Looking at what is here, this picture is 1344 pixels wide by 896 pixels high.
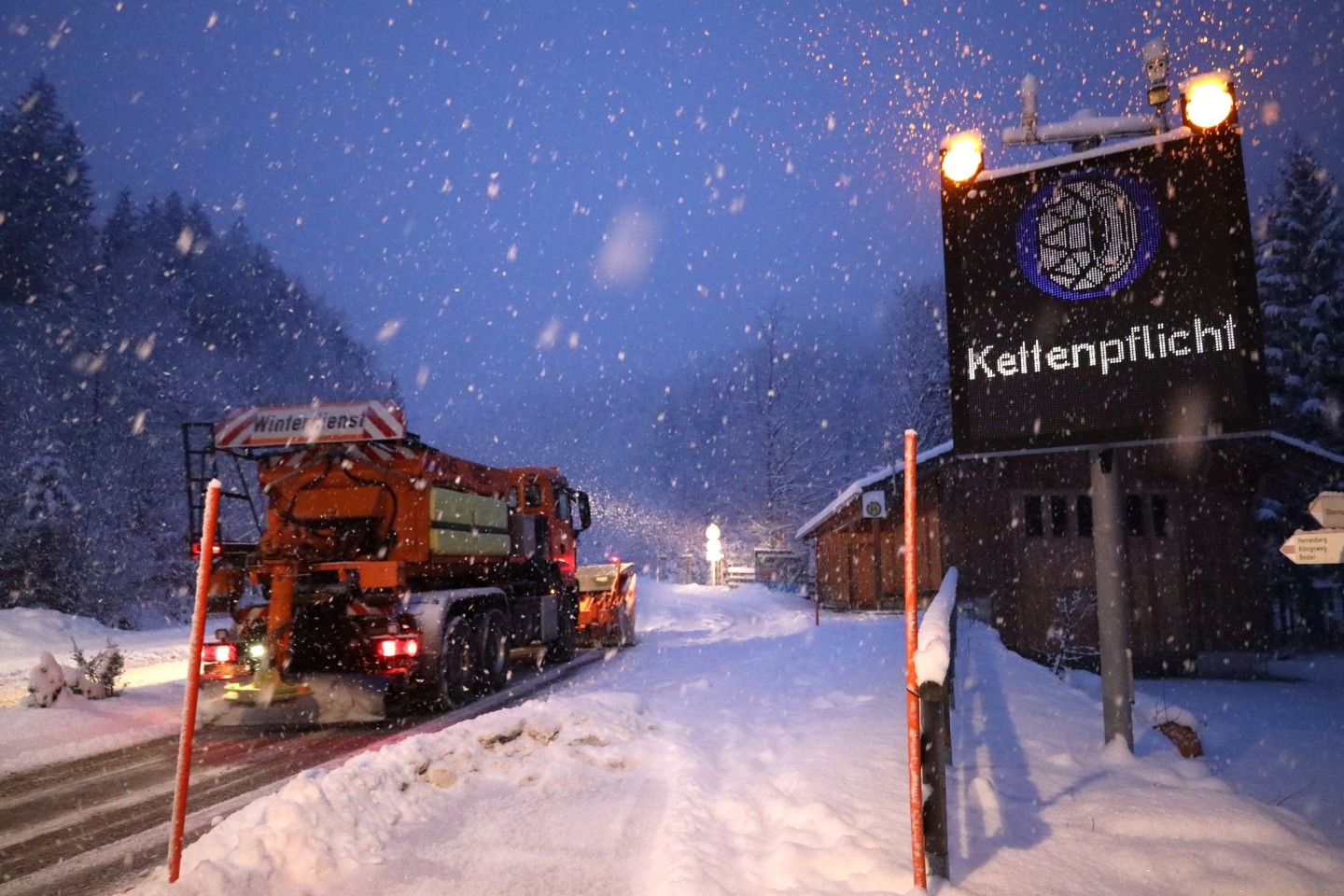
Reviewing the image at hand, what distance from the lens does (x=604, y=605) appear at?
17.5 meters

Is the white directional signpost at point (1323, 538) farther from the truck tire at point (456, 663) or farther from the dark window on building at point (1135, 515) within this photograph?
the dark window on building at point (1135, 515)

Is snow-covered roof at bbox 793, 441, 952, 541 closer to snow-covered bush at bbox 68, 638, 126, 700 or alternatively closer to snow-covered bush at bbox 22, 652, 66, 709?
snow-covered bush at bbox 68, 638, 126, 700

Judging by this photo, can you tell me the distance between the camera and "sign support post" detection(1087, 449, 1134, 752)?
6.33m

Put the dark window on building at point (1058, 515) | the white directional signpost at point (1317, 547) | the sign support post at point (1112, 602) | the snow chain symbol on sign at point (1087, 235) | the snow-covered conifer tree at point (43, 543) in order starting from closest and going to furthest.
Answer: the white directional signpost at point (1317, 547), the snow chain symbol on sign at point (1087, 235), the sign support post at point (1112, 602), the dark window on building at point (1058, 515), the snow-covered conifer tree at point (43, 543)

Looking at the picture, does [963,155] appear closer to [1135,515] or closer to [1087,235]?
[1087,235]

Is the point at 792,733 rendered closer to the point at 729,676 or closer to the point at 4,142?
the point at 729,676

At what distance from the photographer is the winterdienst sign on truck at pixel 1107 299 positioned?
5.29 metres

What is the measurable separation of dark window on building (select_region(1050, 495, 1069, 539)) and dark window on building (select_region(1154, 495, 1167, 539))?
202 centimetres

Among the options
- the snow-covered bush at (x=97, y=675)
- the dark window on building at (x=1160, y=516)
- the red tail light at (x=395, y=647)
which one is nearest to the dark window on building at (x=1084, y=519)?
the dark window on building at (x=1160, y=516)

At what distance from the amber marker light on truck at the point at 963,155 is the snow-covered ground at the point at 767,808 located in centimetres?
417

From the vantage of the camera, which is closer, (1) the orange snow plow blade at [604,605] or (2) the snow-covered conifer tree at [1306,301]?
(1) the orange snow plow blade at [604,605]

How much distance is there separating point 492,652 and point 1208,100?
407 inches

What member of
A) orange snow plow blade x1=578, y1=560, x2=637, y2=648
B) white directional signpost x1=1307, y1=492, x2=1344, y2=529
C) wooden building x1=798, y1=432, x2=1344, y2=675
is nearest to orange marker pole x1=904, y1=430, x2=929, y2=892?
white directional signpost x1=1307, y1=492, x2=1344, y2=529

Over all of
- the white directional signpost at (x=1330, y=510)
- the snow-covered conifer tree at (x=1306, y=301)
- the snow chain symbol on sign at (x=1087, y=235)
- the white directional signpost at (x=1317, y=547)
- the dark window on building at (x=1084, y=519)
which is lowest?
the white directional signpost at (x=1317, y=547)
